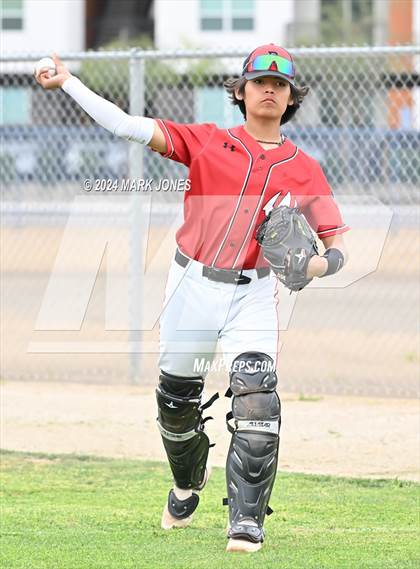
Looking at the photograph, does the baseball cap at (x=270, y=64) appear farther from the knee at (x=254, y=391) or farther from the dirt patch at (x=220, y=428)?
the dirt patch at (x=220, y=428)

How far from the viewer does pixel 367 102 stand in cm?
2231

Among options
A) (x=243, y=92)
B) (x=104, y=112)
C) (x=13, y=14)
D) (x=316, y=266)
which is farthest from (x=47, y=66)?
(x=13, y=14)

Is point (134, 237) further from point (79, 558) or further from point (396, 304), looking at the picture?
point (79, 558)

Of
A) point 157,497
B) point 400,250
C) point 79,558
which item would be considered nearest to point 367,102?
point 400,250

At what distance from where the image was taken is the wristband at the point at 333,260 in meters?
5.08

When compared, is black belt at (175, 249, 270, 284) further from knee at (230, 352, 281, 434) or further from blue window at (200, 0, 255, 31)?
blue window at (200, 0, 255, 31)

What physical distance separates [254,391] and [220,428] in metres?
3.13

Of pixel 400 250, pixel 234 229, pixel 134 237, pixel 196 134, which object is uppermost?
pixel 196 134

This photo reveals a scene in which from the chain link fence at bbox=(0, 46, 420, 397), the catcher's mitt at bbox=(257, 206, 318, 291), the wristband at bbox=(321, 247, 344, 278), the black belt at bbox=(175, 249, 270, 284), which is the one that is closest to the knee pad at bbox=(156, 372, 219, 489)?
the black belt at bbox=(175, 249, 270, 284)

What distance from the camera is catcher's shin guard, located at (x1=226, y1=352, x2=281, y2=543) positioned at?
506 cm

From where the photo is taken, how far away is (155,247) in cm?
1462

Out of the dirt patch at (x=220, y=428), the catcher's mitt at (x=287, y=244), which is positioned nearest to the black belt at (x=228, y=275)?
the catcher's mitt at (x=287, y=244)

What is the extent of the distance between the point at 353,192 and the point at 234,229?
8.65 m

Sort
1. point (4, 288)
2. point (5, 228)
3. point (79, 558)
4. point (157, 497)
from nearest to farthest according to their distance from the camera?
point (79, 558) → point (157, 497) → point (5, 228) → point (4, 288)
